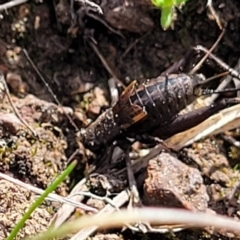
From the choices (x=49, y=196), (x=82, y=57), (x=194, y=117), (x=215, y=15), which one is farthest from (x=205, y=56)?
(x=49, y=196)

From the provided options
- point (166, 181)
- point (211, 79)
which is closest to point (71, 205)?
point (166, 181)

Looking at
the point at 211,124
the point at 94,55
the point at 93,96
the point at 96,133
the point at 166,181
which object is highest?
the point at 94,55

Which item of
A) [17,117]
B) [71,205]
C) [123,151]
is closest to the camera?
[71,205]

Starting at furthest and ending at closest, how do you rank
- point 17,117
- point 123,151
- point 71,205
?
1. point 123,151
2. point 17,117
3. point 71,205

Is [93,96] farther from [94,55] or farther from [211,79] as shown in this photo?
[211,79]

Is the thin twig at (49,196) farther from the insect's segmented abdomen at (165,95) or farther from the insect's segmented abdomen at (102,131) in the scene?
the insect's segmented abdomen at (165,95)

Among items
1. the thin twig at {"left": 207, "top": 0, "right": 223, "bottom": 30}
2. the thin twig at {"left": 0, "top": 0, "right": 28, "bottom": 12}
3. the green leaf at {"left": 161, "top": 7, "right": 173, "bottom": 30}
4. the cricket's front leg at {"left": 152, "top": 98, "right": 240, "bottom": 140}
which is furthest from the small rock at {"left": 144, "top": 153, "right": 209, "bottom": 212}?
the thin twig at {"left": 0, "top": 0, "right": 28, "bottom": 12}

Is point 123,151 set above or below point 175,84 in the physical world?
below

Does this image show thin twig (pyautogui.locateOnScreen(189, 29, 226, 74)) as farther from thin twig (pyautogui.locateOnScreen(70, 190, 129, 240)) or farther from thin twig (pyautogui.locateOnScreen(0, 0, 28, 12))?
thin twig (pyautogui.locateOnScreen(0, 0, 28, 12))

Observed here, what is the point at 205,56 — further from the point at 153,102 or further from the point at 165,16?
the point at 165,16
